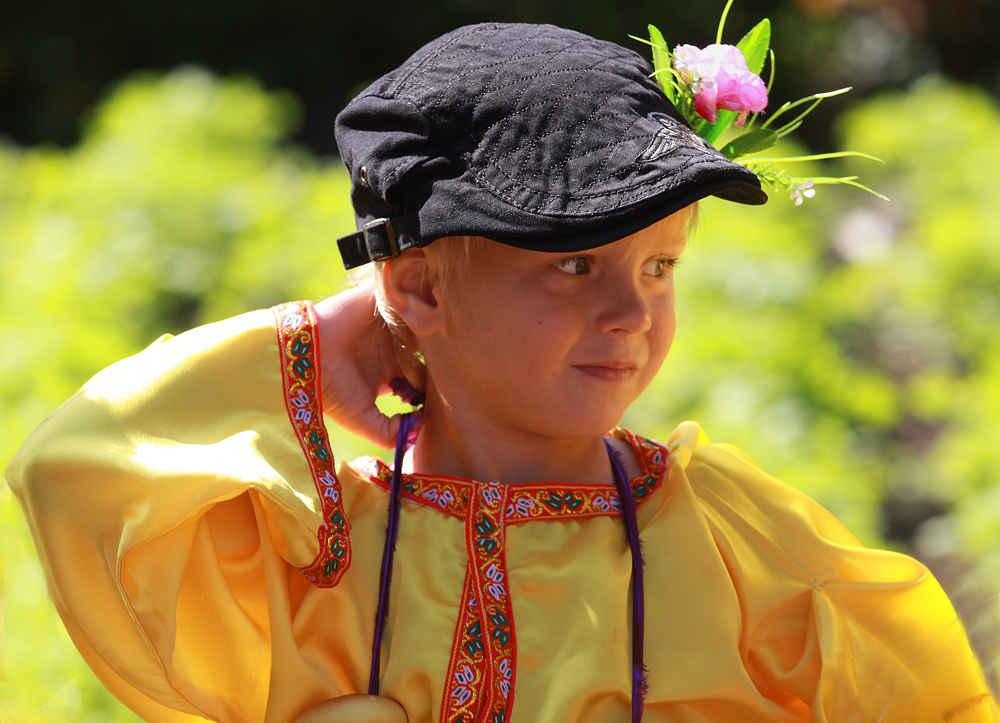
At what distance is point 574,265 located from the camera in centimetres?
130

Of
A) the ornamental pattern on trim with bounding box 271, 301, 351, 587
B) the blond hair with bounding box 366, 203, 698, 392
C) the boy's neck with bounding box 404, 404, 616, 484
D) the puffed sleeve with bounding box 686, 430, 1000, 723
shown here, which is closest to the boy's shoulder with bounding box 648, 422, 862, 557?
the puffed sleeve with bounding box 686, 430, 1000, 723

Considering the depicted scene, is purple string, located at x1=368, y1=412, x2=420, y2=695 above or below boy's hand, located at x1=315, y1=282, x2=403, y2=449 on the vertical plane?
below

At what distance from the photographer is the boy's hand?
148 cm

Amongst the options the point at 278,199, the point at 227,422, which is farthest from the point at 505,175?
the point at 278,199

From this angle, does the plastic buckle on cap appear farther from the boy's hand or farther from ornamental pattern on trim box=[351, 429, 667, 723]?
ornamental pattern on trim box=[351, 429, 667, 723]

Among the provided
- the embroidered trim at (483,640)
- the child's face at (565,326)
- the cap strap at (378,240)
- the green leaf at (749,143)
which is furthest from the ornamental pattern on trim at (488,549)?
the green leaf at (749,143)

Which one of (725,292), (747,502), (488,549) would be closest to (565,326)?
(488,549)

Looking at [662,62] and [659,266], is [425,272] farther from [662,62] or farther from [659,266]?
[662,62]

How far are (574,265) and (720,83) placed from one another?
31cm

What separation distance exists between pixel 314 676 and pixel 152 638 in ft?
0.70

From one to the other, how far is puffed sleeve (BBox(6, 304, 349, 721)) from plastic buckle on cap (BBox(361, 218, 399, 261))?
6.3 inches

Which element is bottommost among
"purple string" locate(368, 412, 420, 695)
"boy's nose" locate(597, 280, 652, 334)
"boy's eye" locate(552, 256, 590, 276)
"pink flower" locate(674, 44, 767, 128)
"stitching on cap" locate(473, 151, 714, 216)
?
"purple string" locate(368, 412, 420, 695)

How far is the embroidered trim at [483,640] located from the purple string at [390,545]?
0.32ft

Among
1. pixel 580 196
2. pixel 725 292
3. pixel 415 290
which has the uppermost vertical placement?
pixel 580 196
